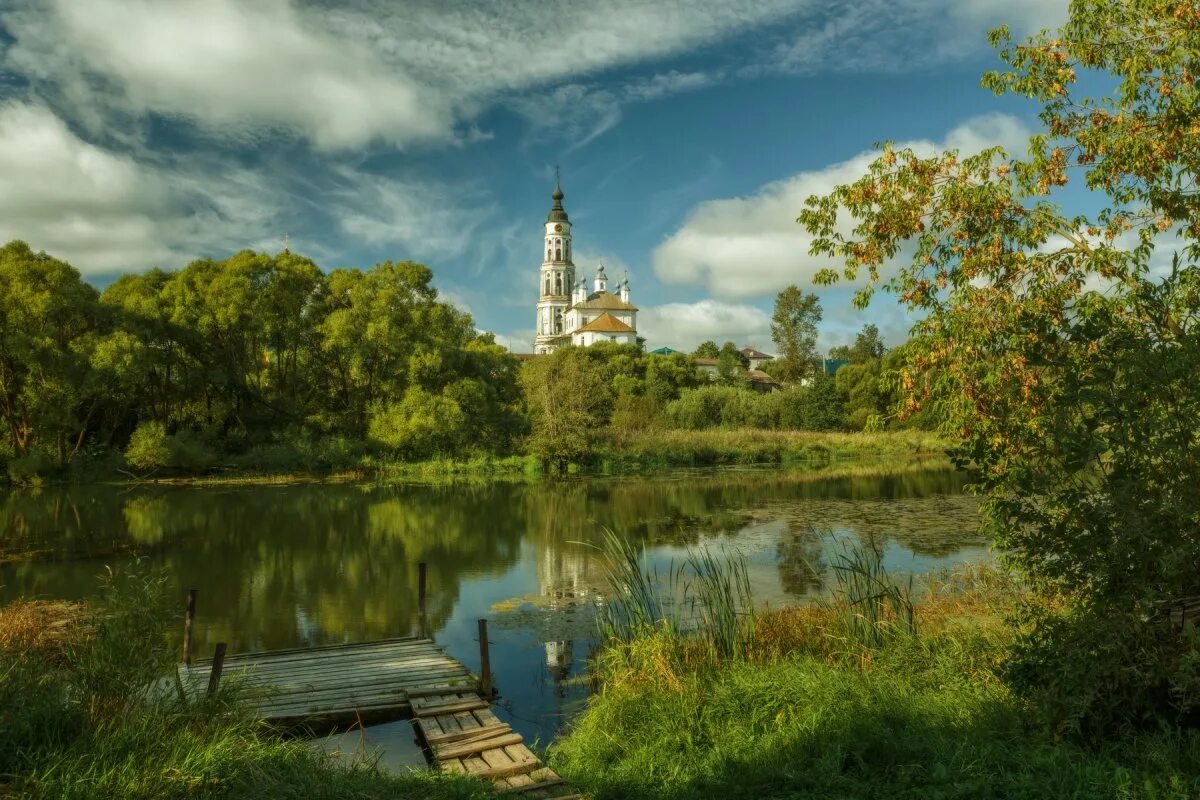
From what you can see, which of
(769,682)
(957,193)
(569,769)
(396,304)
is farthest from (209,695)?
(396,304)

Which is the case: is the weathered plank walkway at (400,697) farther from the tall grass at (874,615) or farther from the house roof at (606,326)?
the house roof at (606,326)

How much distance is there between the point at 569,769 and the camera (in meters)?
5.55

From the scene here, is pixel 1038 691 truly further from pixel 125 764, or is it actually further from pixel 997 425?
pixel 125 764

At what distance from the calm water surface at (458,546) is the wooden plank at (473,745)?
97 cm

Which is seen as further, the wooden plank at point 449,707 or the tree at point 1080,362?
the wooden plank at point 449,707

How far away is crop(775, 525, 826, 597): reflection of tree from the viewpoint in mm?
11391

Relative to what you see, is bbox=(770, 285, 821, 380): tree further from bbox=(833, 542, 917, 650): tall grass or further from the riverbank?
bbox=(833, 542, 917, 650): tall grass

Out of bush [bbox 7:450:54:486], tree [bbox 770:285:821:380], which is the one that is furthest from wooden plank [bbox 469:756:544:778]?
tree [bbox 770:285:821:380]

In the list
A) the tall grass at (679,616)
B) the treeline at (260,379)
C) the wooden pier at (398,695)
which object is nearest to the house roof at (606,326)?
the treeline at (260,379)

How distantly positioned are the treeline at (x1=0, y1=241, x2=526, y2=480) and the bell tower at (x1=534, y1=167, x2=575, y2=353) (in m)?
60.9

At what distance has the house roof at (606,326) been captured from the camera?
81.6 m

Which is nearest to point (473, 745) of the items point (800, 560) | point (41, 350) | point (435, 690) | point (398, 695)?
point (435, 690)

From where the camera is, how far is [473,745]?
5.84 metres

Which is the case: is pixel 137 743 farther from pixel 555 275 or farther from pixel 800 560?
pixel 555 275
